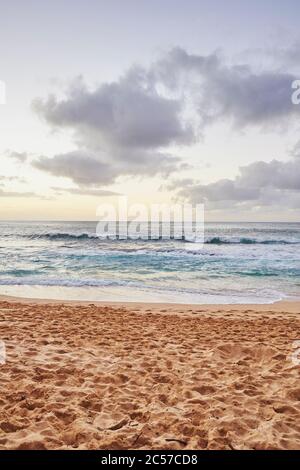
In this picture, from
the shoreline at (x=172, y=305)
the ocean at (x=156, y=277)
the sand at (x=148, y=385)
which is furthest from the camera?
the ocean at (x=156, y=277)

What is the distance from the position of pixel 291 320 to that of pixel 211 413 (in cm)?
533

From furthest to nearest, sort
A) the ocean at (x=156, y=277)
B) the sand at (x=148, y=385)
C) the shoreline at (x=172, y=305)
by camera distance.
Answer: the ocean at (x=156, y=277) < the shoreline at (x=172, y=305) < the sand at (x=148, y=385)

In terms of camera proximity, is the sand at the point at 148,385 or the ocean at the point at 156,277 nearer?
the sand at the point at 148,385

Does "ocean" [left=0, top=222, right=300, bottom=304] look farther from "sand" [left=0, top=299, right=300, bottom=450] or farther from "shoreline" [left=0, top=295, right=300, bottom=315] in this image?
"sand" [left=0, top=299, right=300, bottom=450]

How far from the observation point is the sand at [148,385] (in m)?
3.31

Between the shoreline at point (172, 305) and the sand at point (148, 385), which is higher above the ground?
the sand at point (148, 385)

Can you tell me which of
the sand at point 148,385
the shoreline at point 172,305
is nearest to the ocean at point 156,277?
the shoreline at point 172,305

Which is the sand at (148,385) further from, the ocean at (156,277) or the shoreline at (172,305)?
the ocean at (156,277)

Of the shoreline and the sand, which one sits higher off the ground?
the sand

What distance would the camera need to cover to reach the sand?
3309 millimetres

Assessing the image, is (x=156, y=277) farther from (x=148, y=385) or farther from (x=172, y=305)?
(x=148, y=385)

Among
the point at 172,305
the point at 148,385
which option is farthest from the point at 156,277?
the point at 148,385

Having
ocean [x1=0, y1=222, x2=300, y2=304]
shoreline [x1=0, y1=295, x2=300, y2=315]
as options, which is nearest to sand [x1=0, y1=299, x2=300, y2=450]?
shoreline [x1=0, y1=295, x2=300, y2=315]
